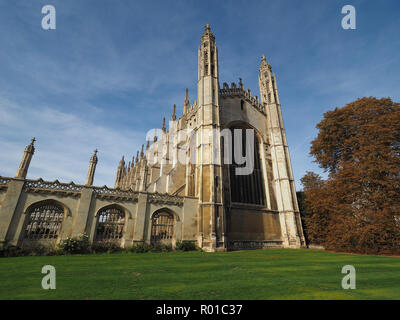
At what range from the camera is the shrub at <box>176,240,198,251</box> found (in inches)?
545

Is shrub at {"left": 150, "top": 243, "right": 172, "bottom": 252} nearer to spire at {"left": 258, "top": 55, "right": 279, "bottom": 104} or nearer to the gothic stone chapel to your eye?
the gothic stone chapel

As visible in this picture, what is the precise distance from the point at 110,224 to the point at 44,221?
3.70 metres

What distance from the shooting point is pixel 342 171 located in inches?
569

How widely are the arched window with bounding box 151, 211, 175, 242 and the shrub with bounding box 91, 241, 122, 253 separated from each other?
2.75m

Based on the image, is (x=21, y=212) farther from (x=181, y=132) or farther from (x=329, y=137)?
(x=329, y=137)

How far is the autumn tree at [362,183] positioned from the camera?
41.0 ft

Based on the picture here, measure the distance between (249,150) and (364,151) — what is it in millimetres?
10935

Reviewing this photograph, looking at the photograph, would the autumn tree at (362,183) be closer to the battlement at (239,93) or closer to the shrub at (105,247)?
the battlement at (239,93)

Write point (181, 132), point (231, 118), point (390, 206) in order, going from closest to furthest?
point (390, 206) < point (231, 118) < point (181, 132)

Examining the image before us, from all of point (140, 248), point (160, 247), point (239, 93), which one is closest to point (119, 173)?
point (239, 93)

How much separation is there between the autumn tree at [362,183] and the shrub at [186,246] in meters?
10.5

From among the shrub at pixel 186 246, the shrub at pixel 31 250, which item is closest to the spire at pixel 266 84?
the shrub at pixel 186 246

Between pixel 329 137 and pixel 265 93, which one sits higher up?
pixel 265 93
